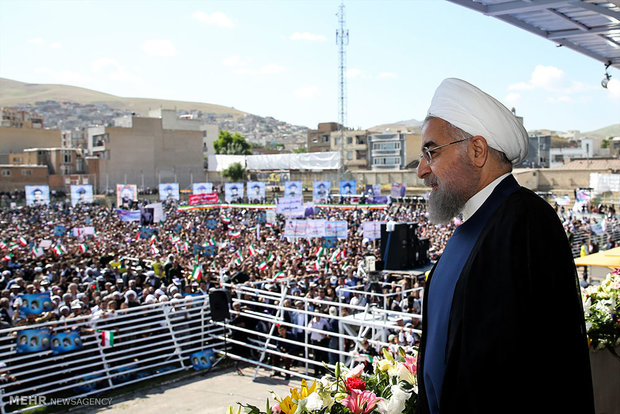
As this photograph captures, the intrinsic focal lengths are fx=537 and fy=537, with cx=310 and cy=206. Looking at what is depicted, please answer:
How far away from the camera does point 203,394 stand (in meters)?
9.02

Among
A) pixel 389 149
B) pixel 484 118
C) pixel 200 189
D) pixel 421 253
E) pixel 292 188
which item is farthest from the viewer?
pixel 389 149

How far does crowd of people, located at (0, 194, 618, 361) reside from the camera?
10.7 metres

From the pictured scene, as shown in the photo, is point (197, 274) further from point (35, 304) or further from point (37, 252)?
point (37, 252)

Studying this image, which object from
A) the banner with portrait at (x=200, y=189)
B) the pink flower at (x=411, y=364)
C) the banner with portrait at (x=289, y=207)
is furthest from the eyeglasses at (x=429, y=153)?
the banner with portrait at (x=200, y=189)

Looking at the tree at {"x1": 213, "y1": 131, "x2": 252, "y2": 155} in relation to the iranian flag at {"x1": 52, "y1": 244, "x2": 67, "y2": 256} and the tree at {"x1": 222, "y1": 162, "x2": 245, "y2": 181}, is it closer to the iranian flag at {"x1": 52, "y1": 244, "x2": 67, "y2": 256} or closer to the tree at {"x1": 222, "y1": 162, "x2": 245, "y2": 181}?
the tree at {"x1": 222, "y1": 162, "x2": 245, "y2": 181}

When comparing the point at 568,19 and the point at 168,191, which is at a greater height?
the point at 568,19

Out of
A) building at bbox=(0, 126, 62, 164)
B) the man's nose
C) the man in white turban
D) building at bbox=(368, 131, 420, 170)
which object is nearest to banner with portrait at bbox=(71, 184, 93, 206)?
the man's nose

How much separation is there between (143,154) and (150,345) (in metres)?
79.3

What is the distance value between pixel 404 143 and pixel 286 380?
74.8 meters

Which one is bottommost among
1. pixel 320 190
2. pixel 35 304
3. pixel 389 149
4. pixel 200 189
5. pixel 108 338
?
pixel 108 338

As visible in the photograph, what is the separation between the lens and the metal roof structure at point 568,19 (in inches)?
171

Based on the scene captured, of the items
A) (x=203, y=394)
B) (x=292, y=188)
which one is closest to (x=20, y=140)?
(x=292, y=188)

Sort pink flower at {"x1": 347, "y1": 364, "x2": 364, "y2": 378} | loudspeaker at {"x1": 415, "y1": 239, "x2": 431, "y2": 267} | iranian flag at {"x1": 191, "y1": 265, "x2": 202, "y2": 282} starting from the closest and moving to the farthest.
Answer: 1. pink flower at {"x1": 347, "y1": 364, "x2": 364, "y2": 378}
2. iranian flag at {"x1": 191, "y1": 265, "x2": 202, "y2": 282}
3. loudspeaker at {"x1": 415, "y1": 239, "x2": 431, "y2": 267}

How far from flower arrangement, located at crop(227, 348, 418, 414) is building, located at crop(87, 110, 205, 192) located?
8047cm
